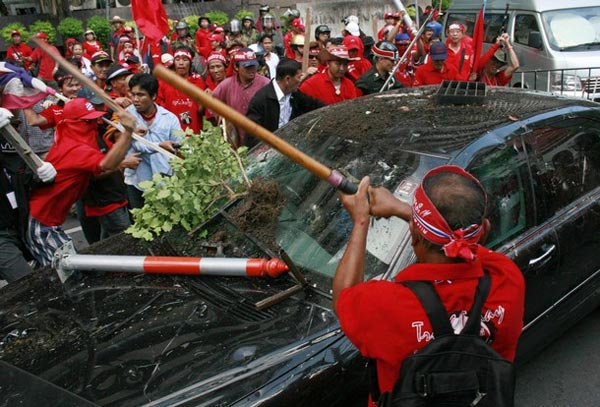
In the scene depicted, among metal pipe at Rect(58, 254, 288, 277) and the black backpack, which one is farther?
metal pipe at Rect(58, 254, 288, 277)

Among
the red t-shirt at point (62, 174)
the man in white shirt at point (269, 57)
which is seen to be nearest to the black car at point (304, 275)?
the red t-shirt at point (62, 174)

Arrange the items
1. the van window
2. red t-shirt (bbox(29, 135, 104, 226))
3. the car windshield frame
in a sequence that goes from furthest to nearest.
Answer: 1. the van window
2. red t-shirt (bbox(29, 135, 104, 226))
3. the car windshield frame

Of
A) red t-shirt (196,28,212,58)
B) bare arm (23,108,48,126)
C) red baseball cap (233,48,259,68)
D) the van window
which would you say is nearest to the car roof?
red baseball cap (233,48,259,68)

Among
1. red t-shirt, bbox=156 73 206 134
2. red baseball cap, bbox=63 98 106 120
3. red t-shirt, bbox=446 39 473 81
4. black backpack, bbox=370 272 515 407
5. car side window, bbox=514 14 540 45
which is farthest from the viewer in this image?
car side window, bbox=514 14 540 45

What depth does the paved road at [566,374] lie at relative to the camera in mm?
3648

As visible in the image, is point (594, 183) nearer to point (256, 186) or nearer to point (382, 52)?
point (256, 186)

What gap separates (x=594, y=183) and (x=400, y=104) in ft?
4.35

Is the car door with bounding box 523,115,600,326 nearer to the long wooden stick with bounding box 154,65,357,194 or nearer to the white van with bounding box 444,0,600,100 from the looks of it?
the long wooden stick with bounding box 154,65,357,194

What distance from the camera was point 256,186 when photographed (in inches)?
140

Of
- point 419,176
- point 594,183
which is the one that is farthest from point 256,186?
point 594,183

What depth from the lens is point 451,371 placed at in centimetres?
177

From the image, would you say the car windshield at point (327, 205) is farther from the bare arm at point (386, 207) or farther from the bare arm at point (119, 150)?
the bare arm at point (119, 150)

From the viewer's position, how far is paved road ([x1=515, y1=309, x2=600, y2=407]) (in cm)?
365

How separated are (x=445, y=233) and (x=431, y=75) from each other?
229 inches
